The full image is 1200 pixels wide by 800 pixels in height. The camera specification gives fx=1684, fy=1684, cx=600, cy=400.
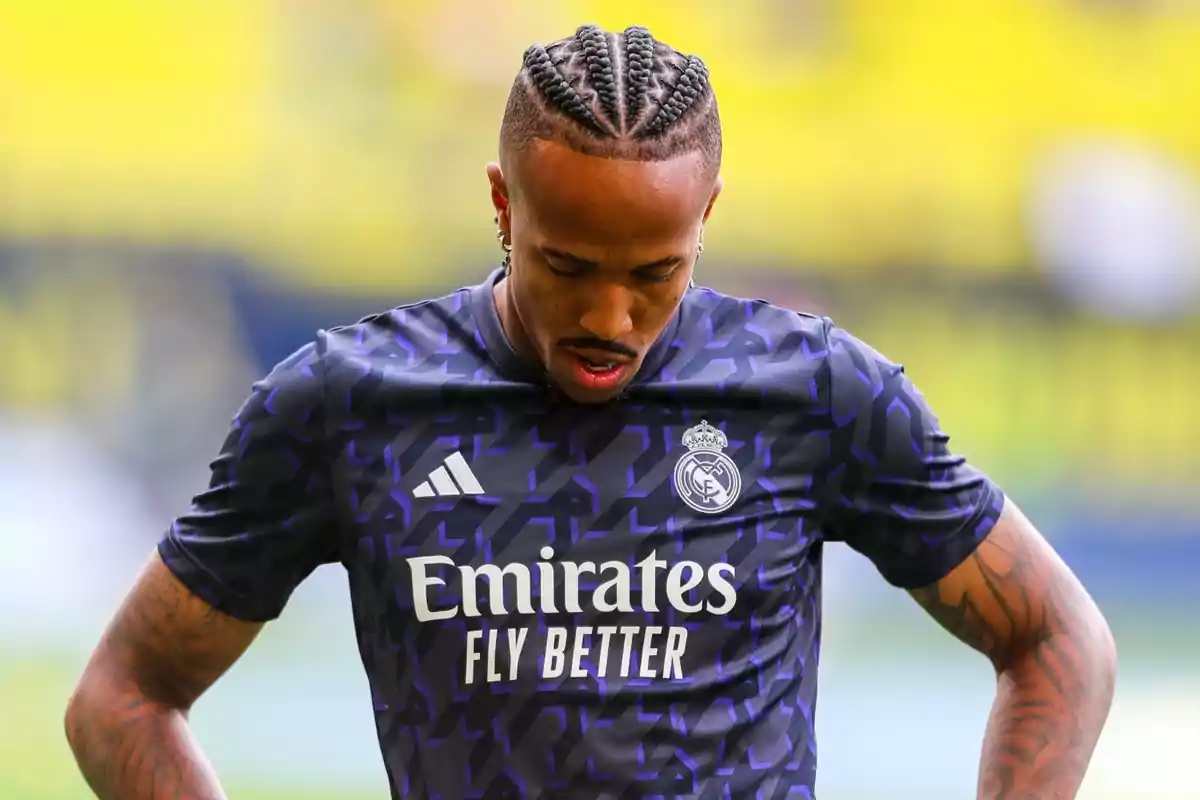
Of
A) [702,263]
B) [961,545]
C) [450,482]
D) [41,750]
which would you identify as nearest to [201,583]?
[450,482]

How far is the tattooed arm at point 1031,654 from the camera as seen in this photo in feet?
5.16

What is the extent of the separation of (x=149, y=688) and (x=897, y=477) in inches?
28.9

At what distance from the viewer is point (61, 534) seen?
4148 mm

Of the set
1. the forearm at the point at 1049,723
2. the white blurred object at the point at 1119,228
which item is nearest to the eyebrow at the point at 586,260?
the forearm at the point at 1049,723

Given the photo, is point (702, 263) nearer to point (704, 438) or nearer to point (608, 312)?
point (704, 438)

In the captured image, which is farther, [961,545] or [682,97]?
[961,545]

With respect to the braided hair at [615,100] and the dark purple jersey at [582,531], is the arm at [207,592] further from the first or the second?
the braided hair at [615,100]

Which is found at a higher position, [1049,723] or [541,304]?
[541,304]

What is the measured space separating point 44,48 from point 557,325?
330cm

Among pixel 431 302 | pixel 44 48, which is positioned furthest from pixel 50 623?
pixel 431 302

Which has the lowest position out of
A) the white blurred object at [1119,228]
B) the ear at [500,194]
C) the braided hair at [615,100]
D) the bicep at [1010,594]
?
the white blurred object at [1119,228]

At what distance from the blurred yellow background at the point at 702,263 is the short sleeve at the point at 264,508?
237 centimetres

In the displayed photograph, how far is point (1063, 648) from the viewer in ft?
5.20

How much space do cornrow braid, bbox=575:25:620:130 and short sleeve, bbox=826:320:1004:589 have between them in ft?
1.10
